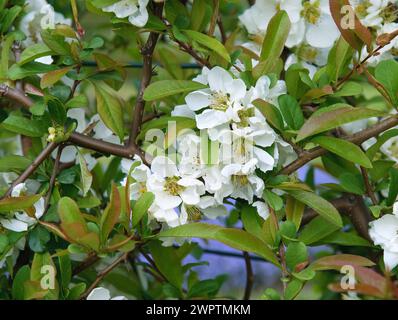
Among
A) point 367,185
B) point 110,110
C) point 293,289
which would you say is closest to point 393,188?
point 367,185

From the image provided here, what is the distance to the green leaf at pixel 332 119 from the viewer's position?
3.55 feet

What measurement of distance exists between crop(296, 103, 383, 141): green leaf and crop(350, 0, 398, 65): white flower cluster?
0.73 feet

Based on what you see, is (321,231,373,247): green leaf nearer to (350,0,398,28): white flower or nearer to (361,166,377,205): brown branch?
(361,166,377,205): brown branch

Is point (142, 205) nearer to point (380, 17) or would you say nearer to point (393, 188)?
point (393, 188)

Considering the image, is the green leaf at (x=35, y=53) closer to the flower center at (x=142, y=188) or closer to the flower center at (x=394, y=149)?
the flower center at (x=142, y=188)

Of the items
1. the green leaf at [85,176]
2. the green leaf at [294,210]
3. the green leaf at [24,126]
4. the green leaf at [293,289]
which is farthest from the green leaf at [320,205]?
the green leaf at [24,126]

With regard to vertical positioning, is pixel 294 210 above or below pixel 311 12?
below

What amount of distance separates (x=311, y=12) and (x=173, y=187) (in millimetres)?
459

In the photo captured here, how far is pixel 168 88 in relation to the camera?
117 centimetres

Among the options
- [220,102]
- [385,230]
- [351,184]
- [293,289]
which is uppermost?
[220,102]

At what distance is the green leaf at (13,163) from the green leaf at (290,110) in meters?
0.47

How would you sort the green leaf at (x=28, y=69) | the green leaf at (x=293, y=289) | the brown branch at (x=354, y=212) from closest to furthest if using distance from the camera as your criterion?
1. the green leaf at (x=293, y=289)
2. the green leaf at (x=28, y=69)
3. the brown branch at (x=354, y=212)

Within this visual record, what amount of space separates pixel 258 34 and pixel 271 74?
10.5 inches

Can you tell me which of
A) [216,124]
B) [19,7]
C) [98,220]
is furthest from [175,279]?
[19,7]
